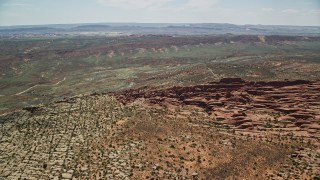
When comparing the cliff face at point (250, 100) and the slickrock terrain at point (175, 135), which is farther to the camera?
the cliff face at point (250, 100)

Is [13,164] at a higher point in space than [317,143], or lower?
lower

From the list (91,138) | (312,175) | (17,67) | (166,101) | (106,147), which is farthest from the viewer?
(17,67)

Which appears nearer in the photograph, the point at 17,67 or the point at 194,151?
the point at 194,151

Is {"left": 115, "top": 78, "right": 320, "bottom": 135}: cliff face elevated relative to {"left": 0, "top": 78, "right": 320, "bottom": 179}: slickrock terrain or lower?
elevated

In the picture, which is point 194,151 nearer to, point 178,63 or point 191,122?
point 191,122

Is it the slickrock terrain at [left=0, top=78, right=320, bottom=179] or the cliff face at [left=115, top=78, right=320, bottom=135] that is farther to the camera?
the cliff face at [left=115, top=78, right=320, bottom=135]

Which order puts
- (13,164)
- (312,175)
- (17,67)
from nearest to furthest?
(312,175)
(13,164)
(17,67)

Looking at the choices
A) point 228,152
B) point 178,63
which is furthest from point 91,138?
point 178,63

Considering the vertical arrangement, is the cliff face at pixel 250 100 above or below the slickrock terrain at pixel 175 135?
above
